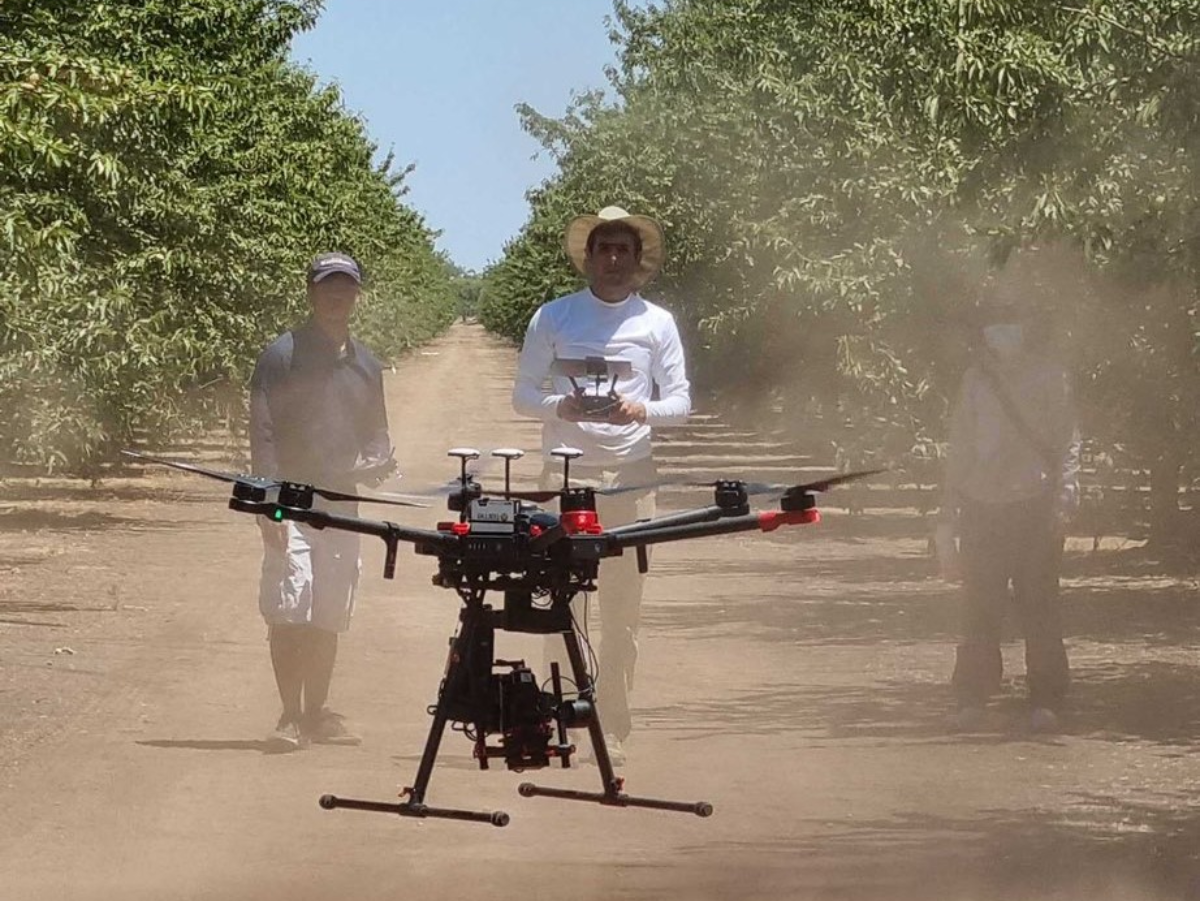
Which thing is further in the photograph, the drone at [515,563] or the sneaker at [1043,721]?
the sneaker at [1043,721]

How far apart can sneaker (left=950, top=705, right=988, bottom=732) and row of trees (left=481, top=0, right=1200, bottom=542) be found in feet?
6.26

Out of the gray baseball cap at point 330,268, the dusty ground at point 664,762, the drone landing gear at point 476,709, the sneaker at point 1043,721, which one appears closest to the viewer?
the drone landing gear at point 476,709

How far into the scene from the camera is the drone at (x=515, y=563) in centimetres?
586

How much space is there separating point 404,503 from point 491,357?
112 metres

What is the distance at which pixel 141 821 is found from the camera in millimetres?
Result: 8281

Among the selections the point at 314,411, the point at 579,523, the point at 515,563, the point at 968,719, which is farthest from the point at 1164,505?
the point at 515,563

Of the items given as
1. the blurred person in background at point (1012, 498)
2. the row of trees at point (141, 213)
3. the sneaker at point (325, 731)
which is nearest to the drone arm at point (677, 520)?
the sneaker at point (325, 731)

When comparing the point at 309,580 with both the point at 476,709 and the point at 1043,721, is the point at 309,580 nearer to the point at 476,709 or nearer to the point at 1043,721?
the point at 1043,721

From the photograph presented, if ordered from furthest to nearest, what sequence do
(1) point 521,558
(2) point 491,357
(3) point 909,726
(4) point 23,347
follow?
(2) point 491,357, (4) point 23,347, (3) point 909,726, (1) point 521,558

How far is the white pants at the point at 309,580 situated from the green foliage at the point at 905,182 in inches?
141

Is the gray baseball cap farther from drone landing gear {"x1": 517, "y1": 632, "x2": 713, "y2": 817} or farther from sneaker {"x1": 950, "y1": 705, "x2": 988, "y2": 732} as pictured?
drone landing gear {"x1": 517, "y1": 632, "x2": 713, "y2": 817}

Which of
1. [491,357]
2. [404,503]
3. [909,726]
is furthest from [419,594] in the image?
[491,357]

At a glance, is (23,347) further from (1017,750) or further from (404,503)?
(404,503)

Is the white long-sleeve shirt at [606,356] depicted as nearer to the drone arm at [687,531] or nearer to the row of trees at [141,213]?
the drone arm at [687,531]
